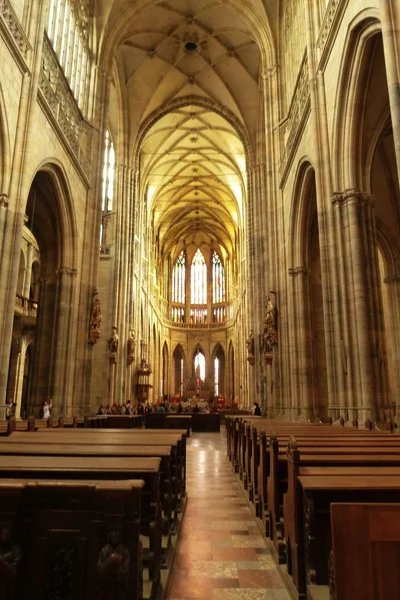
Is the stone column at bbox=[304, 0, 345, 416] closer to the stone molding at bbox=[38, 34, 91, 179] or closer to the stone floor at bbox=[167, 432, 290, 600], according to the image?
the stone floor at bbox=[167, 432, 290, 600]

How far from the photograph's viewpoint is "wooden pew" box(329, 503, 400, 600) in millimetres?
1691

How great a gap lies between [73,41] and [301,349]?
1272 centimetres

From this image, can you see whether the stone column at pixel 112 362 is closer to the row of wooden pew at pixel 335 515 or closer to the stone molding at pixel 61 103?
the stone molding at pixel 61 103

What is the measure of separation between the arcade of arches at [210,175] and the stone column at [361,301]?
0.13 ft

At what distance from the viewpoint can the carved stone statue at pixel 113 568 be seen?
5.77 ft

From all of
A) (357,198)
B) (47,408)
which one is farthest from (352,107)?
(47,408)

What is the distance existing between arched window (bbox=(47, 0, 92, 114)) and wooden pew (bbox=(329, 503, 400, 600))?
15076mm

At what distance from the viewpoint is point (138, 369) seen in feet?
89.9

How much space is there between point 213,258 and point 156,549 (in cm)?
4715

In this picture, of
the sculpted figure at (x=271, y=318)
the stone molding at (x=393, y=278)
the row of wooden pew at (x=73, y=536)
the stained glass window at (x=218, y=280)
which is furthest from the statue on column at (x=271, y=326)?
the stained glass window at (x=218, y=280)

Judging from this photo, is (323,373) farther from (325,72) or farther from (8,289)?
(8,289)

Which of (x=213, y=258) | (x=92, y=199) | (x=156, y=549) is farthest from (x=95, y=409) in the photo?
(x=213, y=258)

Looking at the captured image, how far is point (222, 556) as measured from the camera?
157 inches

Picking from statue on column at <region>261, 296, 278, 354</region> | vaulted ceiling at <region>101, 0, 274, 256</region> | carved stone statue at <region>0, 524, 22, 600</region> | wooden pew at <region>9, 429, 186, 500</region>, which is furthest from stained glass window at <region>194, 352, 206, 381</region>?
carved stone statue at <region>0, 524, 22, 600</region>
